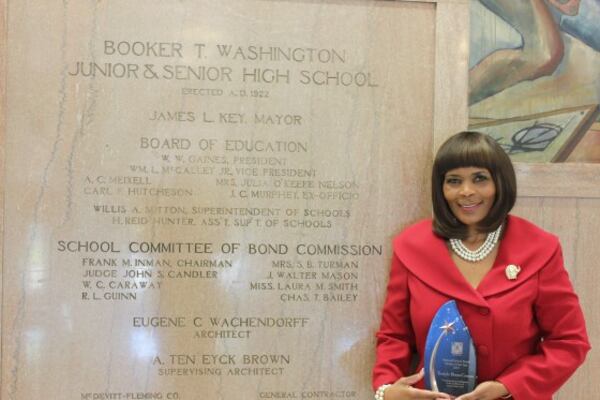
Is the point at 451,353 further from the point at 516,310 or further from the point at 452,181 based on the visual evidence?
the point at 452,181

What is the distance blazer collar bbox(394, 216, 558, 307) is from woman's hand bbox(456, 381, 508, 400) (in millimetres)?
241

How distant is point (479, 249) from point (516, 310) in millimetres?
226

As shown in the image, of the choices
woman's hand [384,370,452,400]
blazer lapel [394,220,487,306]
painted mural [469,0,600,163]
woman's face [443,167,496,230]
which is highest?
painted mural [469,0,600,163]

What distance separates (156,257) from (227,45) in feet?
2.58

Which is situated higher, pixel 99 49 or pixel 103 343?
pixel 99 49

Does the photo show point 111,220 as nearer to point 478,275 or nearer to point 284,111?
point 284,111

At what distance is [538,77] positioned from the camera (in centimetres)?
257

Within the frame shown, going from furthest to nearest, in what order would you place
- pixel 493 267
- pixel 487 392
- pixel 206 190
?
pixel 206 190 < pixel 493 267 < pixel 487 392

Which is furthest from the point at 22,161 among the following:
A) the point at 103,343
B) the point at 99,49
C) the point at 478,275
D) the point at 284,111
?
the point at 478,275

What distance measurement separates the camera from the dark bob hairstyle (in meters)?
2.18

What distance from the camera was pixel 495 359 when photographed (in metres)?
2.12

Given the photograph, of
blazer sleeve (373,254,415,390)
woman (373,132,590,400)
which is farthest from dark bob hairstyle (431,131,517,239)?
blazer sleeve (373,254,415,390)

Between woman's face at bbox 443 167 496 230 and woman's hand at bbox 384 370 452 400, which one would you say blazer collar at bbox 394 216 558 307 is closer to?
woman's face at bbox 443 167 496 230

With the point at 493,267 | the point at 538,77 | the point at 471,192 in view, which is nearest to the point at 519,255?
the point at 493,267
